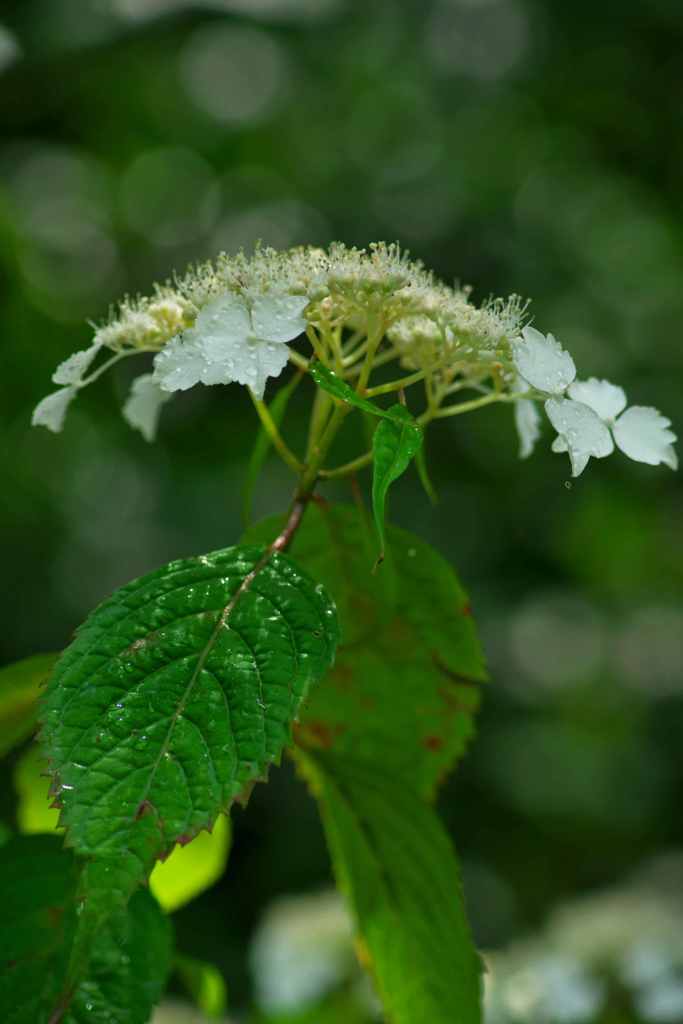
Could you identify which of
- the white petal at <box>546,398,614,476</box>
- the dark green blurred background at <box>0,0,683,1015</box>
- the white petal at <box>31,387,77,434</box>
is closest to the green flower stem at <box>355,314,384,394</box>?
the white petal at <box>546,398,614,476</box>

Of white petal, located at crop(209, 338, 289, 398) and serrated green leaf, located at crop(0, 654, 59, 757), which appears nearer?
white petal, located at crop(209, 338, 289, 398)

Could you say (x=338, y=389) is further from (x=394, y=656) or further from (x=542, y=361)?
(x=394, y=656)

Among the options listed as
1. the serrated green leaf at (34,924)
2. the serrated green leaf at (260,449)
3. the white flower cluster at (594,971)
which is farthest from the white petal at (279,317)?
the white flower cluster at (594,971)

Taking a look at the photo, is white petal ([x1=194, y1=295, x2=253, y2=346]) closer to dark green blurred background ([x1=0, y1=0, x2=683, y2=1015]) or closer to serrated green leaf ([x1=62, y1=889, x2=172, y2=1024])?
serrated green leaf ([x1=62, y1=889, x2=172, y2=1024])

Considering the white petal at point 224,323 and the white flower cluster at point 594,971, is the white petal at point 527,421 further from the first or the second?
the white flower cluster at point 594,971

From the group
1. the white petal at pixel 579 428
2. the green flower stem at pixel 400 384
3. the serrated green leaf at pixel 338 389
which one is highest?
the green flower stem at pixel 400 384

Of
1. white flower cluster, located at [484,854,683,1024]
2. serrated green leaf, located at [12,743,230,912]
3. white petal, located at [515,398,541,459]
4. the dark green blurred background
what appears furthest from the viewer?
the dark green blurred background

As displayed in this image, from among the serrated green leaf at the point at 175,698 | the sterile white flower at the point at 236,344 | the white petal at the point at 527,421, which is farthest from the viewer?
the white petal at the point at 527,421

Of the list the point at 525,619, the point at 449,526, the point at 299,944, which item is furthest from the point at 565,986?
the point at 525,619
